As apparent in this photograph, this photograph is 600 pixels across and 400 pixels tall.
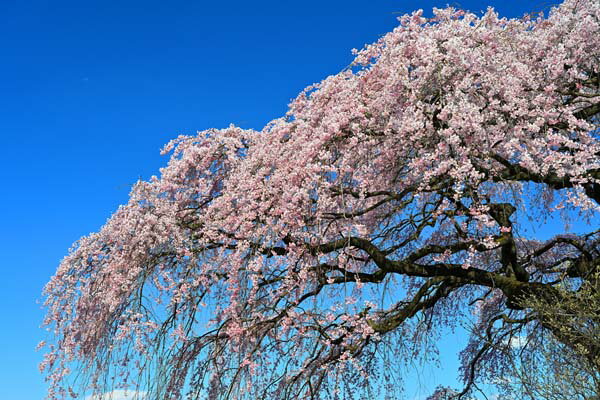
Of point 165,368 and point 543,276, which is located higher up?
point 543,276

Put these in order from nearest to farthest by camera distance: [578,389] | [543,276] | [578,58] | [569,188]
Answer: [578,389] → [569,188] → [578,58] → [543,276]

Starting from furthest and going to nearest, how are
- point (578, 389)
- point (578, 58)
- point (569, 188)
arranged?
point (578, 58)
point (569, 188)
point (578, 389)

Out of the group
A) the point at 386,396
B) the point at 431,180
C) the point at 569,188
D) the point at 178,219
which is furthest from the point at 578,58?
the point at 178,219

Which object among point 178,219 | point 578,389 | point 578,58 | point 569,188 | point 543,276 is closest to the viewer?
point 578,389

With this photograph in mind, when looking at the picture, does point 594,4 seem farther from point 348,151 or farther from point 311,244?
point 311,244

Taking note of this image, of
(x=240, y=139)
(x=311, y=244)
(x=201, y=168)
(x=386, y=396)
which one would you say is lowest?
(x=386, y=396)

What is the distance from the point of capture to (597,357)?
223 inches

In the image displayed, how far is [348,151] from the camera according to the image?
21.2 ft

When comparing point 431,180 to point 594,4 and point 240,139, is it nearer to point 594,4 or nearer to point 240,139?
point 594,4

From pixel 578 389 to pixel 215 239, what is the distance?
4.20 meters

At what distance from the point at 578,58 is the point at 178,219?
5369 mm

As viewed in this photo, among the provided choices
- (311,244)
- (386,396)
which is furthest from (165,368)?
(386,396)

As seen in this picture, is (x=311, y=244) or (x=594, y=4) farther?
(x=594, y=4)

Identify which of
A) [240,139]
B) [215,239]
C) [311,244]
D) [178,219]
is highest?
[240,139]
